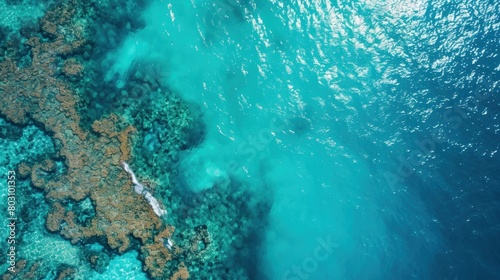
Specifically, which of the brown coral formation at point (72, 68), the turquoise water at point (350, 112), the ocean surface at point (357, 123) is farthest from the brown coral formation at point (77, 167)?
the turquoise water at point (350, 112)

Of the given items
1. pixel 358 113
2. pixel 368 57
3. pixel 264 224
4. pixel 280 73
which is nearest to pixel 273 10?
pixel 280 73

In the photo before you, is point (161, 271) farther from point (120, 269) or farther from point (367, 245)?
point (367, 245)

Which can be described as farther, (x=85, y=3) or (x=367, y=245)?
(x=367, y=245)

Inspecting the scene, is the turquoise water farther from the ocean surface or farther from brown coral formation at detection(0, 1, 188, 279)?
brown coral formation at detection(0, 1, 188, 279)

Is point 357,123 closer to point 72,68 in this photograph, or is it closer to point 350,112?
point 350,112

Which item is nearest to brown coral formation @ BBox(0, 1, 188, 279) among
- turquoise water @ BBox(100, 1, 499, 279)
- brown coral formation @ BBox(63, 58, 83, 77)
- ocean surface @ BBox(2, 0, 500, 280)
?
brown coral formation @ BBox(63, 58, 83, 77)

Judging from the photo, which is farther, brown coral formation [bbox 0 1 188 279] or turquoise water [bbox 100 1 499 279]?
turquoise water [bbox 100 1 499 279]
